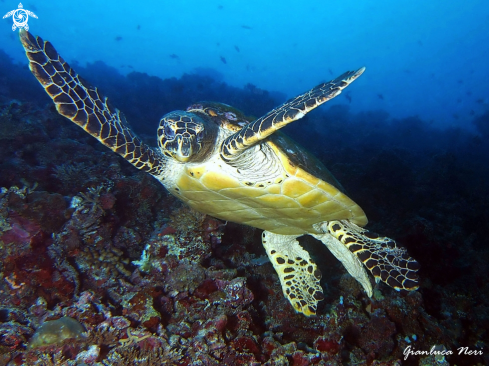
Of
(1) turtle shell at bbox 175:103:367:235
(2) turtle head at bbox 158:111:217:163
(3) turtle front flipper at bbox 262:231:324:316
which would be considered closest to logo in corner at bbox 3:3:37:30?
(2) turtle head at bbox 158:111:217:163

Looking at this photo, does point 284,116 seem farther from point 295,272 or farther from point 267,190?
point 295,272

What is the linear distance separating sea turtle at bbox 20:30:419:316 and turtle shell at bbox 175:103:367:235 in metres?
0.01

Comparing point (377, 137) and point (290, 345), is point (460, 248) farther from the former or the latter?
point (377, 137)

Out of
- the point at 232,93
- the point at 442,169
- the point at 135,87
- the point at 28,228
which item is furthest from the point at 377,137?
the point at 28,228

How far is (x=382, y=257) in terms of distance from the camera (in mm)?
3486

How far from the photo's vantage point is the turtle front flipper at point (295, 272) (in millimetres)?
→ 3549

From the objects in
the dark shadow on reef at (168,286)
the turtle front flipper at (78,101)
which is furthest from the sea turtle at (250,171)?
the dark shadow on reef at (168,286)

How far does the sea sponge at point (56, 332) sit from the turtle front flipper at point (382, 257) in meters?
3.44

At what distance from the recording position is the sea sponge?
2.28 meters

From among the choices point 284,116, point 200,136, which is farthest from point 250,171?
point 284,116

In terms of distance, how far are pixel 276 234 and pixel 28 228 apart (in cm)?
367

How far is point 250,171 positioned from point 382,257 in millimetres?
2177

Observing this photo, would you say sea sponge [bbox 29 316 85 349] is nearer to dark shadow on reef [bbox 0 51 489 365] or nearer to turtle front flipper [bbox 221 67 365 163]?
dark shadow on reef [bbox 0 51 489 365]

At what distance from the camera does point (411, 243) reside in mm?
5598
